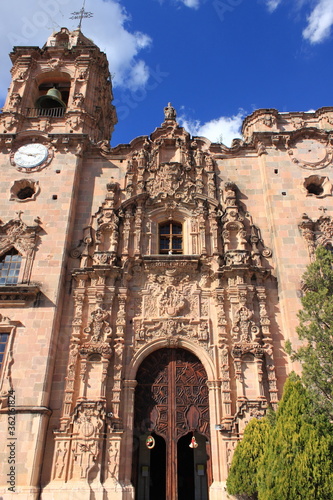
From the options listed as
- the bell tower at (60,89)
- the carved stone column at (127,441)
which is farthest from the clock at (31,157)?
the carved stone column at (127,441)

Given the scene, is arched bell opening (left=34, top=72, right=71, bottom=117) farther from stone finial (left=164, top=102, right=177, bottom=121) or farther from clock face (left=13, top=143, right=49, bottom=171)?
stone finial (left=164, top=102, right=177, bottom=121)

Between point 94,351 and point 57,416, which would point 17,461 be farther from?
point 94,351

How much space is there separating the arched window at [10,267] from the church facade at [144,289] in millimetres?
89

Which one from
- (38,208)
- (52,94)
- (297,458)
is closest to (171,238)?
(38,208)

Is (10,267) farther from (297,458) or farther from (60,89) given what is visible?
(60,89)

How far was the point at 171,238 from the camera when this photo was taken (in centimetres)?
1745

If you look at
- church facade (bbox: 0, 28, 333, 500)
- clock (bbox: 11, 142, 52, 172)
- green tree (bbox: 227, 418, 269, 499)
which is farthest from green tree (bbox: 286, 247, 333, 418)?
clock (bbox: 11, 142, 52, 172)

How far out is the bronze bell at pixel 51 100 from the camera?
21153 mm

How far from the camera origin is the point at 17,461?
12.4 meters

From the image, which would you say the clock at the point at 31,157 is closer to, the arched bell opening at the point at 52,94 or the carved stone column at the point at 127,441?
the arched bell opening at the point at 52,94

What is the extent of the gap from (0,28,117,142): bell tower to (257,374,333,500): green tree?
1468cm

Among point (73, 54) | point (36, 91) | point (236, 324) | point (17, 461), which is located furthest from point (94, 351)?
point (73, 54)

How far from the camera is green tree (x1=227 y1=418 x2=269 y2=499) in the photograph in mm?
10969

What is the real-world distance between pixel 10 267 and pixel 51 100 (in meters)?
10.7
